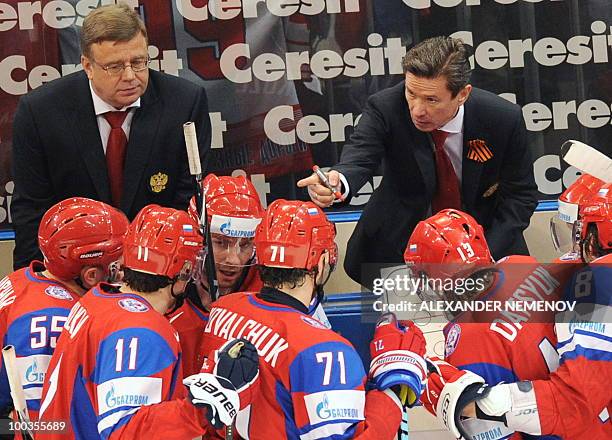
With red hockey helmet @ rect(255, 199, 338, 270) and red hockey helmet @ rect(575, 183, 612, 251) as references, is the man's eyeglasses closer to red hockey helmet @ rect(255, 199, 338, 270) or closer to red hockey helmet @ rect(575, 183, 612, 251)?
red hockey helmet @ rect(255, 199, 338, 270)

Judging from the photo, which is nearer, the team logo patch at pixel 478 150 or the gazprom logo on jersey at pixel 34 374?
the gazprom logo on jersey at pixel 34 374

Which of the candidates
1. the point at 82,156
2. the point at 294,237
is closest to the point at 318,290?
the point at 294,237

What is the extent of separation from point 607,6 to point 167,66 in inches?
90.1

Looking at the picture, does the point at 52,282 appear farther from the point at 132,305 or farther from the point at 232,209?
the point at 232,209

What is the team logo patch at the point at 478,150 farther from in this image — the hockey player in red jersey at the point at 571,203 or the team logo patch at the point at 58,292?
the team logo patch at the point at 58,292

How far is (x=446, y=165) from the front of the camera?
180 inches

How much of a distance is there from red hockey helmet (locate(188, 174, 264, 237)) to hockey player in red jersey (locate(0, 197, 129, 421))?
0.34 metres

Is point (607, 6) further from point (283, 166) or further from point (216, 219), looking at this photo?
point (216, 219)

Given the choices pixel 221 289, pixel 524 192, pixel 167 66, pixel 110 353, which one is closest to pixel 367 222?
pixel 524 192

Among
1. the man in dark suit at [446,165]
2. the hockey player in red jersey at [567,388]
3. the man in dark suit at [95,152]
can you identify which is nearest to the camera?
the hockey player in red jersey at [567,388]

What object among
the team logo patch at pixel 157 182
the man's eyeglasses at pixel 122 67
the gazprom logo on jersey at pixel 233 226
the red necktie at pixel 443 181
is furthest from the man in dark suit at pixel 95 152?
the red necktie at pixel 443 181

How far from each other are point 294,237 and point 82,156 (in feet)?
4.90

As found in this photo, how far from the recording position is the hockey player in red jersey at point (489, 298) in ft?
10.2

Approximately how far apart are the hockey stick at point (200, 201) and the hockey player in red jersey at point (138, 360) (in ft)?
Answer: 0.67
